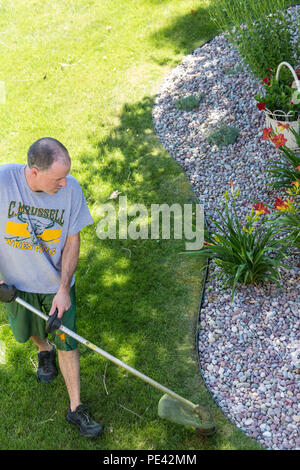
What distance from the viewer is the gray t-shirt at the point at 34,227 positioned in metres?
3.42

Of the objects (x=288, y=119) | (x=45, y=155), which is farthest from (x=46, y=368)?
(x=288, y=119)

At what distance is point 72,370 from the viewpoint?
3699 mm

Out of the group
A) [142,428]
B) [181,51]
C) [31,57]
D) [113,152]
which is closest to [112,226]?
[113,152]

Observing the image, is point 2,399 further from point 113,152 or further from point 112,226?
point 113,152

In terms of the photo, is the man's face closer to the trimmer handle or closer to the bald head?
the bald head

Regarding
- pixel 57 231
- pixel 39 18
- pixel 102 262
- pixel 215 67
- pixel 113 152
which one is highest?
pixel 39 18

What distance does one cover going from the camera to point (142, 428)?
12.4 ft

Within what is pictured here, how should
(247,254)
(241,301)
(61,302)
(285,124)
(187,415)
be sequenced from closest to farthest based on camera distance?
(61,302), (187,415), (247,254), (241,301), (285,124)

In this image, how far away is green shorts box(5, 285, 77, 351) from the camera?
11.9 ft

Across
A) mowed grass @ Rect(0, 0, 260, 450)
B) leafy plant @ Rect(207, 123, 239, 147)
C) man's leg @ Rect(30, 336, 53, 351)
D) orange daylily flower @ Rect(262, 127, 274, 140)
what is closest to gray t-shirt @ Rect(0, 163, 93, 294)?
man's leg @ Rect(30, 336, 53, 351)

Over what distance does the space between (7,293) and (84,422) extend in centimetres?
106

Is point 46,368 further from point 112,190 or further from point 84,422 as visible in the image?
point 112,190

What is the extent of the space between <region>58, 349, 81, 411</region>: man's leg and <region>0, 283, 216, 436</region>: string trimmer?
19cm
